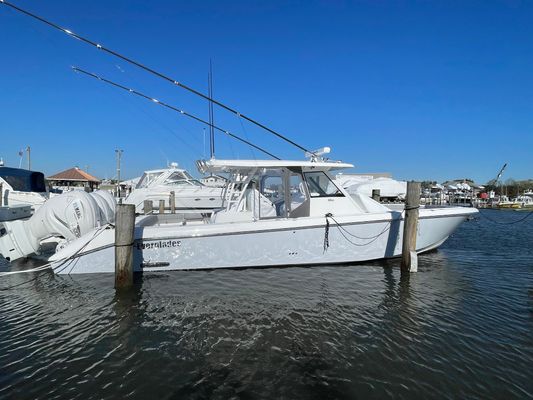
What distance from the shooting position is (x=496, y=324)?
543 cm

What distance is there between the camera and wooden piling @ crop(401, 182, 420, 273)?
27.5 feet

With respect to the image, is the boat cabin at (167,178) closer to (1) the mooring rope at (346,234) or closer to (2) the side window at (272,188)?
(2) the side window at (272,188)

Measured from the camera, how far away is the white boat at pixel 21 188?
19559 mm

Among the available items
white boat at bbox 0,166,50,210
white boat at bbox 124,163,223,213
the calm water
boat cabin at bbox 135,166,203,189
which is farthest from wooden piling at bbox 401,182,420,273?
white boat at bbox 0,166,50,210

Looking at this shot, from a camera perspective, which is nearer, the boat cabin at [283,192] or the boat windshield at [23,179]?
the boat cabin at [283,192]

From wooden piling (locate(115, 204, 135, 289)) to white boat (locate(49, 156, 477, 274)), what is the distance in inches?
36.4

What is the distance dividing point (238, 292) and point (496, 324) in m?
4.61

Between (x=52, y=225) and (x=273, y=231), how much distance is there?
18.2ft

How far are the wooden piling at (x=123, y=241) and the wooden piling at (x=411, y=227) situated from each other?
6.58 meters

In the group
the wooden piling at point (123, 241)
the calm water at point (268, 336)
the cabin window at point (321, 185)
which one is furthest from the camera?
the cabin window at point (321, 185)

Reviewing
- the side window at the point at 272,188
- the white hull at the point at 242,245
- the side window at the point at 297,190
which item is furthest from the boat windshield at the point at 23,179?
the side window at the point at 297,190

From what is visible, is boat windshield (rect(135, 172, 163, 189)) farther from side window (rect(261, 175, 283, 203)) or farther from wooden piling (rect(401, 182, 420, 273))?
wooden piling (rect(401, 182, 420, 273))

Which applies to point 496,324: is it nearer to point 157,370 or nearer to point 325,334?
point 325,334

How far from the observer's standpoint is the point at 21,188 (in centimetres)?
2109
